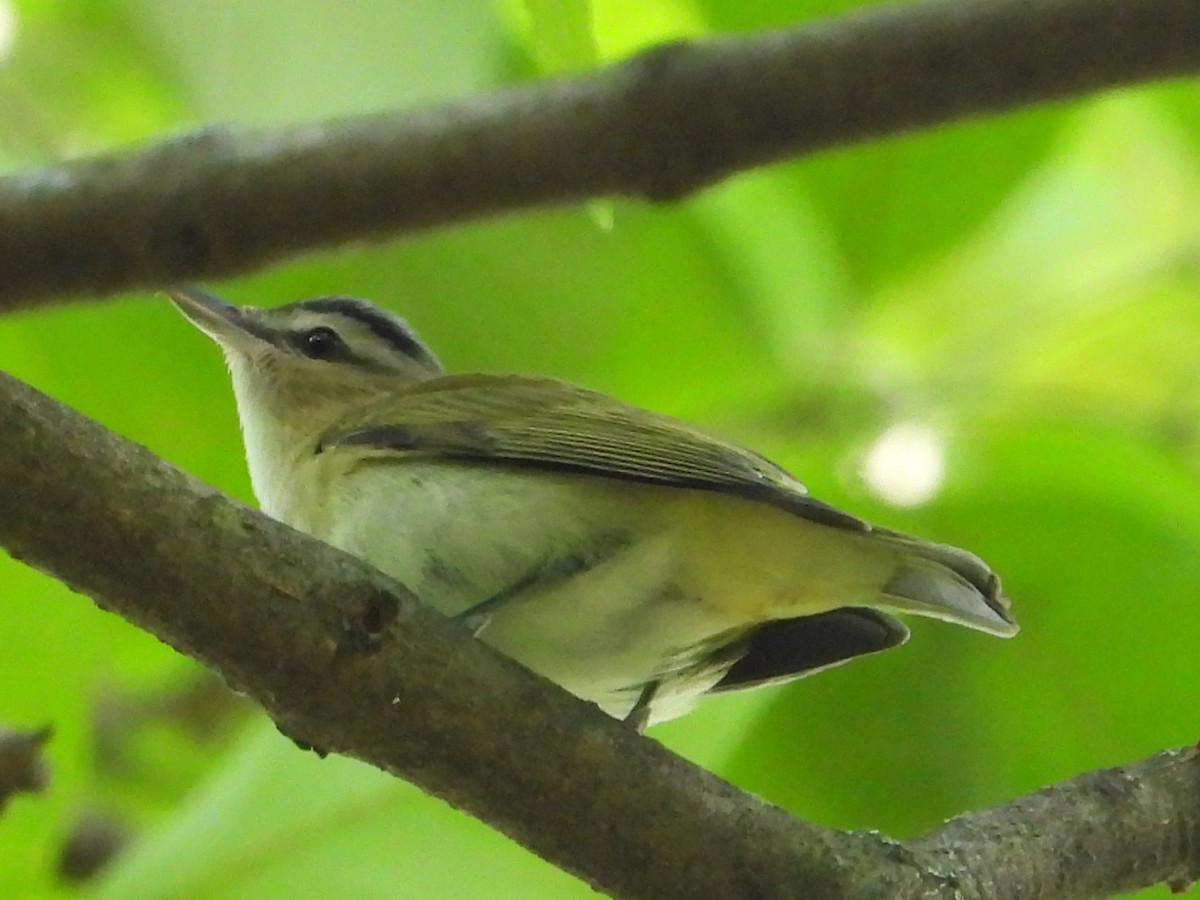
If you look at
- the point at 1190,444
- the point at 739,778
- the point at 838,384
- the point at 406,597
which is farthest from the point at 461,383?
the point at 1190,444

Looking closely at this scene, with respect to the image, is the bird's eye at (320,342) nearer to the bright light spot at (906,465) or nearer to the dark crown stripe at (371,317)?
the dark crown stripe at (371,317)

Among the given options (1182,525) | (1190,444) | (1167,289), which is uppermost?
(1167,289)

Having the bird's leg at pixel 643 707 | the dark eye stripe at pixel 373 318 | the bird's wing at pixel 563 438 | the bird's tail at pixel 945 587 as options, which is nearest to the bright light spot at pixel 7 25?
the dark eye stripe at pixel 373 318

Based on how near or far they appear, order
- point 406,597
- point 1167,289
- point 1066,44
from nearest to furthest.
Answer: point 1066,44 → point 406,597 → point 1167,289

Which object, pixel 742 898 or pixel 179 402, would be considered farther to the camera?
pixel 179 402

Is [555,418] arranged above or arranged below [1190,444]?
below

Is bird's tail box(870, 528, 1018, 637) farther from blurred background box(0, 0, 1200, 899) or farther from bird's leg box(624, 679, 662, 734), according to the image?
bird's leg box(624, 679, 662, 734)

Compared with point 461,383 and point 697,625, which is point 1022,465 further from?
point 461,383

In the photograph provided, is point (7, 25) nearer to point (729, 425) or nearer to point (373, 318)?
point (373, 318)

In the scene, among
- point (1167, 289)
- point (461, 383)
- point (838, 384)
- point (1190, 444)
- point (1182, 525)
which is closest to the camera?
point (1182, 525)
